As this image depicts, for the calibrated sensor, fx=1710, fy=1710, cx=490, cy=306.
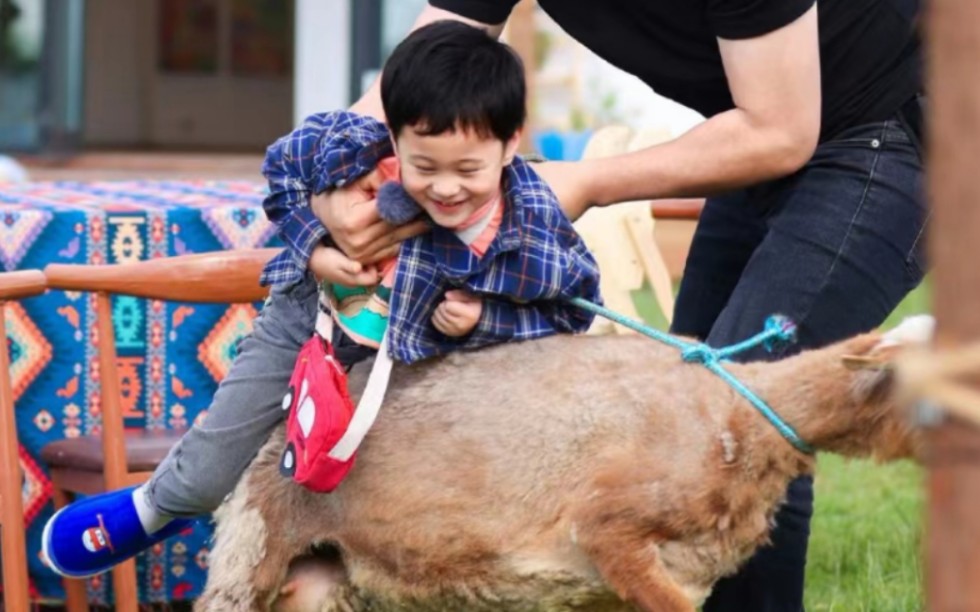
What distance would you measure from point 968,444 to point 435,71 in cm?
128

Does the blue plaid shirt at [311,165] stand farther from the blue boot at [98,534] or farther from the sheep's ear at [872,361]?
the sheep's ear at [872,361]

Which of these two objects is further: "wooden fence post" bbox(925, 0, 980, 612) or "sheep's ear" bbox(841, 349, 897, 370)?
"sheep's ear" bbox(841, 349, 897, 370)

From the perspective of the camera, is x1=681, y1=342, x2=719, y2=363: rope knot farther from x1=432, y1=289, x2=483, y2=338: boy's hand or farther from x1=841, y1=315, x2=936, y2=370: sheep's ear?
x1=432, y1=289, x2=483, y2=338: boy's hand

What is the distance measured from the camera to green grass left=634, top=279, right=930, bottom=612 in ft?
14.6

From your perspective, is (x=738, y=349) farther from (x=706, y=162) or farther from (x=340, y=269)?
(x=340, y=269)

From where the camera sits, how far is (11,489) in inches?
147

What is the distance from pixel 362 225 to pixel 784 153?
2.35ft

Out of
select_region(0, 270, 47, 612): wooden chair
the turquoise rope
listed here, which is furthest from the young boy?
select_region(0, 270, 47, 612): wooden chair

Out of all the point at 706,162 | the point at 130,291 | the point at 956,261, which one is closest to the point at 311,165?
the point at 706,162

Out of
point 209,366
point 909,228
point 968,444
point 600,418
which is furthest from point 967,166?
point 209,366

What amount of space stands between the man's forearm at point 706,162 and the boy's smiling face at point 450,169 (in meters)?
0.30

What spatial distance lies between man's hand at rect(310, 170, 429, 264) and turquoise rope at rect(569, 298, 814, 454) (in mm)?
300

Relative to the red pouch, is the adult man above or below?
above

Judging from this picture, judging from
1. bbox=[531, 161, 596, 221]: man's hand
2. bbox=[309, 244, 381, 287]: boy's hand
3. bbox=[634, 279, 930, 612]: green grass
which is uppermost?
bbox=[531, 161, 596, 221]: man's hand
